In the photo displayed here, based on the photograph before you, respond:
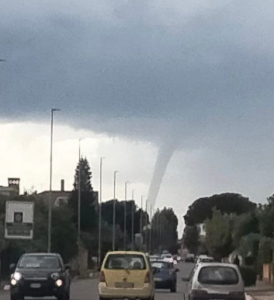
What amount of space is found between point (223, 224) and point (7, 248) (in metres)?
59.2

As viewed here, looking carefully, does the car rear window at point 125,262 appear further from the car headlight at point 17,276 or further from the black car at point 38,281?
the car headlight at point 17,276

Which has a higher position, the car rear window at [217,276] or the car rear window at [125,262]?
the car rear window at [125,262]

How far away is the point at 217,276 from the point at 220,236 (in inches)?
3420

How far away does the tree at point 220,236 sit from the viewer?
4163 inches

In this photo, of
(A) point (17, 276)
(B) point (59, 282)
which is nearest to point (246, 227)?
(B) point (59, 282)

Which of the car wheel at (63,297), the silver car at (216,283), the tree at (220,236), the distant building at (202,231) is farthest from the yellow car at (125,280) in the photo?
the distant building at (202,231)

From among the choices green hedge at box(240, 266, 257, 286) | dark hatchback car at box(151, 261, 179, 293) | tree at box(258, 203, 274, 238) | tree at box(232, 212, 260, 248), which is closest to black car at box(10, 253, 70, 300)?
dark hatchback car at box(151, 261, 179, 293)

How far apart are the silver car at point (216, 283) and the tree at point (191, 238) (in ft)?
507

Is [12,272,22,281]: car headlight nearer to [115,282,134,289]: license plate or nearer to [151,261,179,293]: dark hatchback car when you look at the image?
[115,282,134,289]: license plate

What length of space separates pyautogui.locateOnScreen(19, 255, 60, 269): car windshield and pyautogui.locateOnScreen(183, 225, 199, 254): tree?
146707 mm

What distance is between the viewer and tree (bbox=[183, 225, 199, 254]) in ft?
598

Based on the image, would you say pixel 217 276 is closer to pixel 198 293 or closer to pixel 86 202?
pixel 198 293

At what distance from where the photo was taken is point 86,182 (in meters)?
138

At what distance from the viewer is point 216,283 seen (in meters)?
26.9
